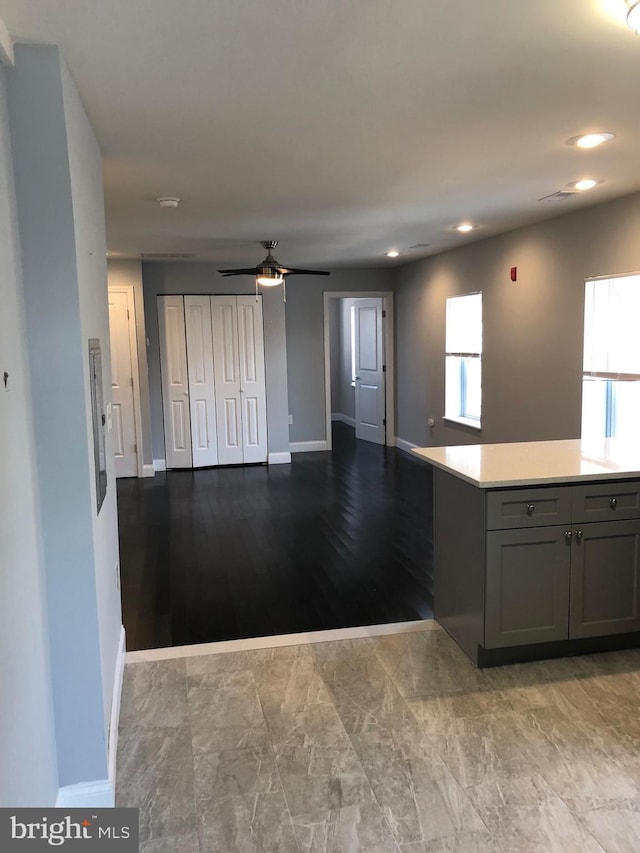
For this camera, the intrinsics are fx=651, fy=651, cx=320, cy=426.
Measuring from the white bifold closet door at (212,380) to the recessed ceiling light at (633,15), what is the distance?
6216 mm

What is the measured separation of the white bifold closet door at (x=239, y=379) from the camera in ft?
25.2

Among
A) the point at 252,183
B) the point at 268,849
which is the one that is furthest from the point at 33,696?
the point at 252,183

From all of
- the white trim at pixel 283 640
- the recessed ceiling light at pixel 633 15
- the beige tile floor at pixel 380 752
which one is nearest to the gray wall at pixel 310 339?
the white trim at pixel 283 640

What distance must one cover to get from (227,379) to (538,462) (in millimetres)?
5199

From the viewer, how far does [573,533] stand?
2.87 meters

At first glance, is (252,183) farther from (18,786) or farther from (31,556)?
(18,786)

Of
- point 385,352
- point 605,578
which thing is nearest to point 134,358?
point 385,352

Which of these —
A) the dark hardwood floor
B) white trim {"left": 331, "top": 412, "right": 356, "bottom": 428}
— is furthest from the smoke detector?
white trim {"left": 331, "top": 412, "right": 356, "bottom": 428}

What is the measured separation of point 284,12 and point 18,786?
2063 mm

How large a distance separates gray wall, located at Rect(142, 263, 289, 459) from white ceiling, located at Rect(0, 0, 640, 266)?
3126mm

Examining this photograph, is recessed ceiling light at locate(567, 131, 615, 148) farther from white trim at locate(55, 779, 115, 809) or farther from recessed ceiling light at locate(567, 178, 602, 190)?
white trim at locate(55, 779, 115, 809)

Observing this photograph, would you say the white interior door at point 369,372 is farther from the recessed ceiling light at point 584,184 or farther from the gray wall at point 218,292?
the recessed ceiling light at point 584,184

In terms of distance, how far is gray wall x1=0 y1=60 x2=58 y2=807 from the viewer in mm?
1538

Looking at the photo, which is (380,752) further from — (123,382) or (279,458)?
(279,458)
